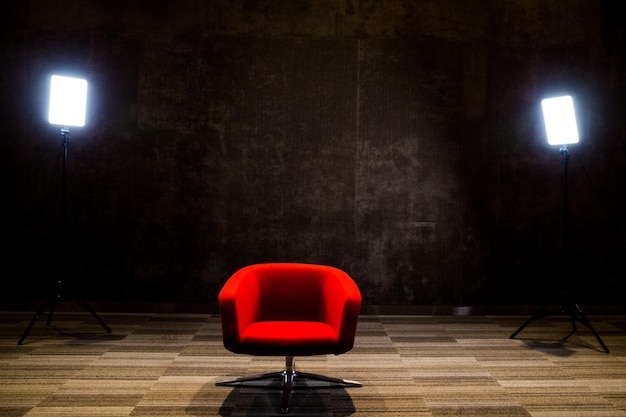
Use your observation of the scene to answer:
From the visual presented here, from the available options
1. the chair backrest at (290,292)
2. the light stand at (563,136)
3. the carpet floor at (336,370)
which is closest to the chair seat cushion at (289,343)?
the chair backrest at (290,292)

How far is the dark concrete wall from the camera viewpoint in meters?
5.38

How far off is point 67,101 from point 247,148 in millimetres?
1716

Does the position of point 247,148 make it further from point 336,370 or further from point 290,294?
point 336,370

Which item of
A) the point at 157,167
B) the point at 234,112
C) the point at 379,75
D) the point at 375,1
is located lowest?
the point at 157,167

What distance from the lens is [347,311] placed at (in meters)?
2.77

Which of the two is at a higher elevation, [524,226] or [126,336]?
[524,226]

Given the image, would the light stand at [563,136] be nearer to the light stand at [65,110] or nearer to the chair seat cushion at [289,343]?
the chair seat cushion at [289,343]

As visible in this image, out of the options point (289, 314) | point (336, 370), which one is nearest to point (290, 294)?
point (289, 314)

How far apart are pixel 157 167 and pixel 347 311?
3.31m

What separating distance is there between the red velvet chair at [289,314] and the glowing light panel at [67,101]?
7.64 ft

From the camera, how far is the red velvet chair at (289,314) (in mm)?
2760

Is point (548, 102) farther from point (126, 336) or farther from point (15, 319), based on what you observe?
point (15, 319)

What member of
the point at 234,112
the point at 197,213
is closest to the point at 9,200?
the point at 197,213

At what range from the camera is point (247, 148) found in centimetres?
540
